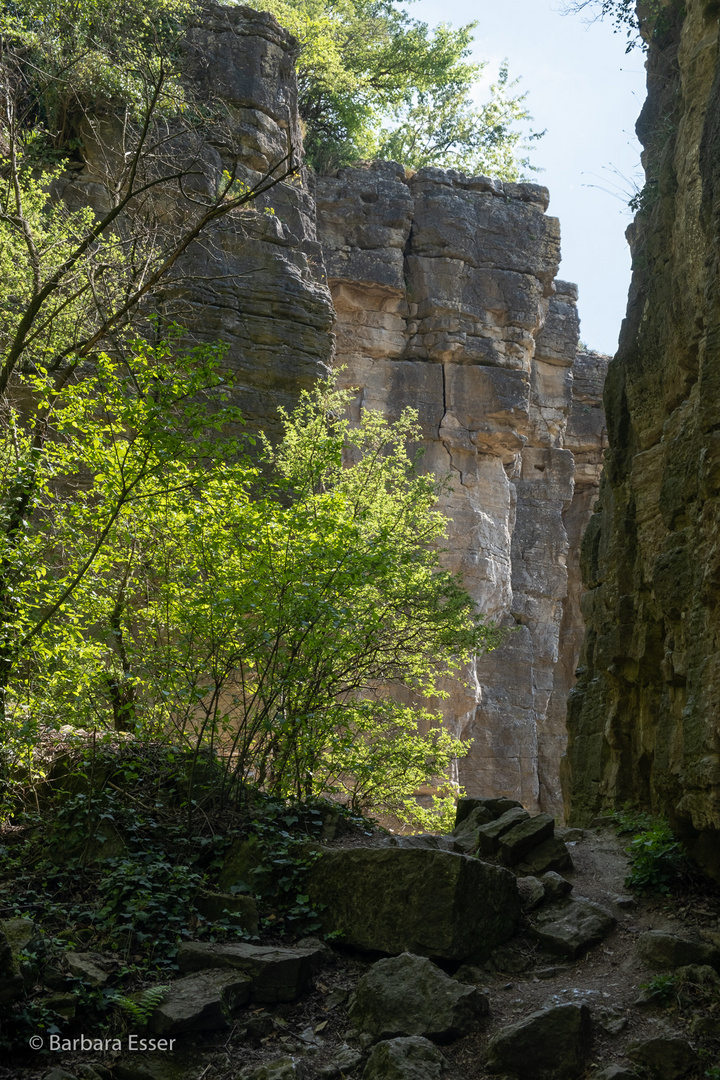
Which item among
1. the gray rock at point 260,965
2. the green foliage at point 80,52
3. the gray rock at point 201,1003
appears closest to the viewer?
the gray rock at point 201,1003

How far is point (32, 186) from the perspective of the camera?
13.4 meters

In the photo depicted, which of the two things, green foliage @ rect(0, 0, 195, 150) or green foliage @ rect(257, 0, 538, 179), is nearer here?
green foliage @ rect(0, 0, 195, 150)

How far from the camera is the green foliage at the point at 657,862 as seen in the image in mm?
6984

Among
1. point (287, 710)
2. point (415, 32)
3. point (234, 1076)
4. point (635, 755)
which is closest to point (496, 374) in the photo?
point (415, 32)

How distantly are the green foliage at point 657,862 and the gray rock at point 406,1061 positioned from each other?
2826 millimetres

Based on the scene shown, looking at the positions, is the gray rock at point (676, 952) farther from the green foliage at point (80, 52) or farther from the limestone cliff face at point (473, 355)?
the limestone cliff face at point (473, 355)

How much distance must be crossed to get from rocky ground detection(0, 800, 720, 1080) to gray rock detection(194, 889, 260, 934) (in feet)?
0.95

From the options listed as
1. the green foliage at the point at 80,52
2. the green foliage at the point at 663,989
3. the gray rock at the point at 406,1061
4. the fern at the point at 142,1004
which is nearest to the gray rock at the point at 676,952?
the green foliage at the point at 663,989

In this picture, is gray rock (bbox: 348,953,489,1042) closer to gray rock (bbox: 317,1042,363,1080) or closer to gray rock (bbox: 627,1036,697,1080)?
gray rock (bbox: 317,1042,363,1080)

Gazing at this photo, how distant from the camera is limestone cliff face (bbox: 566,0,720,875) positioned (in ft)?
19.9

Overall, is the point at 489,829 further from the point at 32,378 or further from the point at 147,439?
the point at 32,378

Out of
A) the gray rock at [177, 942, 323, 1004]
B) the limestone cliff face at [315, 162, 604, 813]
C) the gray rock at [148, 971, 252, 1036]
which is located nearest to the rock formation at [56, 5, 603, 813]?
the limestone cliff face at [315, 162, 604, 813]

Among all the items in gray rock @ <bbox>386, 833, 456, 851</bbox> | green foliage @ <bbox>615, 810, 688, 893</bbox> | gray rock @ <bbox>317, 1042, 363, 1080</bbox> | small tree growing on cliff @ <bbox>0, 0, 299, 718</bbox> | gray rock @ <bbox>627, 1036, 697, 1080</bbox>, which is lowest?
gray rock @ <bbox>317, 1042, 363, 1080</bbox>

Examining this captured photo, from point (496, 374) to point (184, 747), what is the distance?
19467 millimetres
